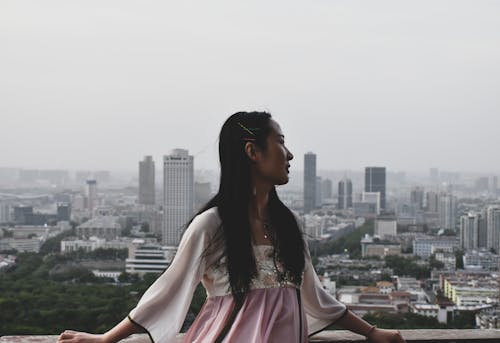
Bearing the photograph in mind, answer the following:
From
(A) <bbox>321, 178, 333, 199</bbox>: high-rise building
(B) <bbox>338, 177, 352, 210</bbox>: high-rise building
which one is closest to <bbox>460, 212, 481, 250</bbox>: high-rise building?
(A) <bbox>321, 178, 333, 199</bbox>: high-rise building

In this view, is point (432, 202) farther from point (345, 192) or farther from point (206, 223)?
point (206, 223)

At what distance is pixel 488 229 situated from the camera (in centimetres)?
2667

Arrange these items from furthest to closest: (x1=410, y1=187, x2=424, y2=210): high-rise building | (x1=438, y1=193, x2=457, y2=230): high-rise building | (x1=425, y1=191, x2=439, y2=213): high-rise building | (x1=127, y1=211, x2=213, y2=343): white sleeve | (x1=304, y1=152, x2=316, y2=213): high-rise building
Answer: (x1=410, y1=187, x2=424, y2=210): high-rise building → (x1=425, y1=191, x2=439, y2=213): high-rise building → (x1=438, y1=193, x2=457, y2=230): high-rise building → (x1=304, y1=152, x2=316, y2=213): high-rise building → (x1=127, y1=211, x2=213, y2=343): white sleeve

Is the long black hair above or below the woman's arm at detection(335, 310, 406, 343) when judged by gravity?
above

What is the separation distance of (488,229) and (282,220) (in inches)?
1063

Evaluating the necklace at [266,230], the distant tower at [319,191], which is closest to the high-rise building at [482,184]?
the distant tower at [319,191]

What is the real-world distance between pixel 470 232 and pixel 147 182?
41.7 ft

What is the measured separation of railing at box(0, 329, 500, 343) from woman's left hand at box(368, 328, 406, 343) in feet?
0.23

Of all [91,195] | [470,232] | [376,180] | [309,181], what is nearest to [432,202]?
[376,180]

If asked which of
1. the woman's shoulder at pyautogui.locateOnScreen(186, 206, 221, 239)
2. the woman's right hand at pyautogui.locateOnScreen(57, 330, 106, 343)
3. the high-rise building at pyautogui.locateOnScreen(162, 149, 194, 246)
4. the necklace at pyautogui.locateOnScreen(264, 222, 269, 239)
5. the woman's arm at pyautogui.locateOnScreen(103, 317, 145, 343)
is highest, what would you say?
the woman's shoulder at pyautogui.locateOnScreen(186, 206, 221, 239)

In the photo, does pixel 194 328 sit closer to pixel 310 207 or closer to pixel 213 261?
pixel 213 261

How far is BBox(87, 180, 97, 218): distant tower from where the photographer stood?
1235 inches

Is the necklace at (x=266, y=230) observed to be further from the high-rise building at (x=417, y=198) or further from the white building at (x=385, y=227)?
the high-rise building at (x=417, y=198)

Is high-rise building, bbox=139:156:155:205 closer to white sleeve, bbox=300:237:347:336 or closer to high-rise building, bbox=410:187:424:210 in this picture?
high-rise building, bbox=410:187:424:210
